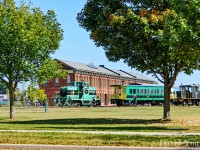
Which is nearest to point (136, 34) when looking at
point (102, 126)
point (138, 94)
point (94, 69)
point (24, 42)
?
point (102, 126)

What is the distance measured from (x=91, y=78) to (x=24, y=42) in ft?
247

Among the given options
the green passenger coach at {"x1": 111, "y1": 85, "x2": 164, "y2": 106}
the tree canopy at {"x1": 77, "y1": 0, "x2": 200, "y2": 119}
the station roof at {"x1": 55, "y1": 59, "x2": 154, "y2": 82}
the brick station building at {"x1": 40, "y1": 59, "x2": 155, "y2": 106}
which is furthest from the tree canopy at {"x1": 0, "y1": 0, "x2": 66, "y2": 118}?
the station roof at {"x1": 55, "y1": 59, "x2": 154, "y2": 82}

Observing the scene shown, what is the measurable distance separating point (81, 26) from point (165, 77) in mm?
6889

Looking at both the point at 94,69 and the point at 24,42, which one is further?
the point at 94,69

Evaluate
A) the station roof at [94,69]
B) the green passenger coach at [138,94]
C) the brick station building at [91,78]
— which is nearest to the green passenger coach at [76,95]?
the green passenger coach at [138,94]

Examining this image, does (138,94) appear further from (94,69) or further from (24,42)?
(24,42)

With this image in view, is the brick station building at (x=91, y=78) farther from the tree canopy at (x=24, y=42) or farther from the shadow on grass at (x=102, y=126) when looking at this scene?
the shadow on grass at (x=102, y=126)

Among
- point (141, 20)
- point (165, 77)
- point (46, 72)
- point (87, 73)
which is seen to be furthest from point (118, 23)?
point (87, 73)

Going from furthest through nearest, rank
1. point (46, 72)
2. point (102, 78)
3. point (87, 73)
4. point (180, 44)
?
point (102, 78), point (87, 73), point (46, 72), point (180, 44)

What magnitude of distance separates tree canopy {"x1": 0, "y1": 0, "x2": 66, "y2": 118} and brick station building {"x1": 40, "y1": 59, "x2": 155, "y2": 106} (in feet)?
174

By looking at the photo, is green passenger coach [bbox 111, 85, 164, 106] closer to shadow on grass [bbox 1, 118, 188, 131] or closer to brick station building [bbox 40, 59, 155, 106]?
brick station building [bbox 40, 59, 155, 106]

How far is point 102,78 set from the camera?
380 ft

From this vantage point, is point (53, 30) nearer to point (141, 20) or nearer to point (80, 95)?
point (141, 20)

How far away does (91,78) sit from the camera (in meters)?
109
